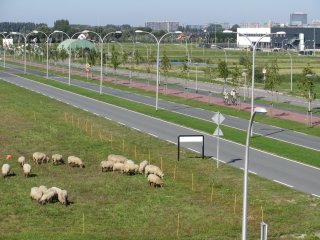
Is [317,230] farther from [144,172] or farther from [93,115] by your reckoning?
[93,115]

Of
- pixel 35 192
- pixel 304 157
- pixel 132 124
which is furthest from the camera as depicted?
pixel 132 124

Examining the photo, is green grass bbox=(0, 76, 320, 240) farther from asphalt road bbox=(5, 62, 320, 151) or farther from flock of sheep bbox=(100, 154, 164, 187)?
asphalt road bbox=(5, 62, 320, 151)

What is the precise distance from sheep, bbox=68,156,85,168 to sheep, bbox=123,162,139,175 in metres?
3.68

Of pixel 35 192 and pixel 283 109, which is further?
pixel 283 109

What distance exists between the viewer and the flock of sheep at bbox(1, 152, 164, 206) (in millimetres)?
36312

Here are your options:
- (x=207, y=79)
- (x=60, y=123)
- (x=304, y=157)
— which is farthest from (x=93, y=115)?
(x=207, y=79)

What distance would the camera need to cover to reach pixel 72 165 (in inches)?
1822

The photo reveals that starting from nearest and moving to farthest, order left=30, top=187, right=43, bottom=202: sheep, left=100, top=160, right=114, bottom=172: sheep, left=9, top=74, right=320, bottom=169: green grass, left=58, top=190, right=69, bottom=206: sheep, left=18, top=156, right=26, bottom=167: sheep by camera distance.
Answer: left=58, top=190, right=69, bottom=206: sheep
left=30, top=187, right=43, bottom=202: sheep
left=100, top=160, right=114, bottom=172: sheep
left=18, top=156, right=26, bottom=167: sheep
left=9, top=74, right=320, bottom=169: green grass

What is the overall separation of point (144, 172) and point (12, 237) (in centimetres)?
1472

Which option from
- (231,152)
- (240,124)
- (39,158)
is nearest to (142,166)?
(39,158)

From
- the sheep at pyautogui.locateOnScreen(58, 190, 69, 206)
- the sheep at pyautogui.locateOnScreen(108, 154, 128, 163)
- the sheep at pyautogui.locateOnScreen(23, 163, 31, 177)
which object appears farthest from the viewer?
the sheep at pyautogui.locateOnScreen(108, 154, 128, 163)

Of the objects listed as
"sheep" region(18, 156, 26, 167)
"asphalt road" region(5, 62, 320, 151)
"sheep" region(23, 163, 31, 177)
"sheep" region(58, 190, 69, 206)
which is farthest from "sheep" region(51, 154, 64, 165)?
"asphalt road" region(5, 62, 320, 151)

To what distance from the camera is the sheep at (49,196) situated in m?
36.0

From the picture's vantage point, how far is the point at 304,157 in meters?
49.9
